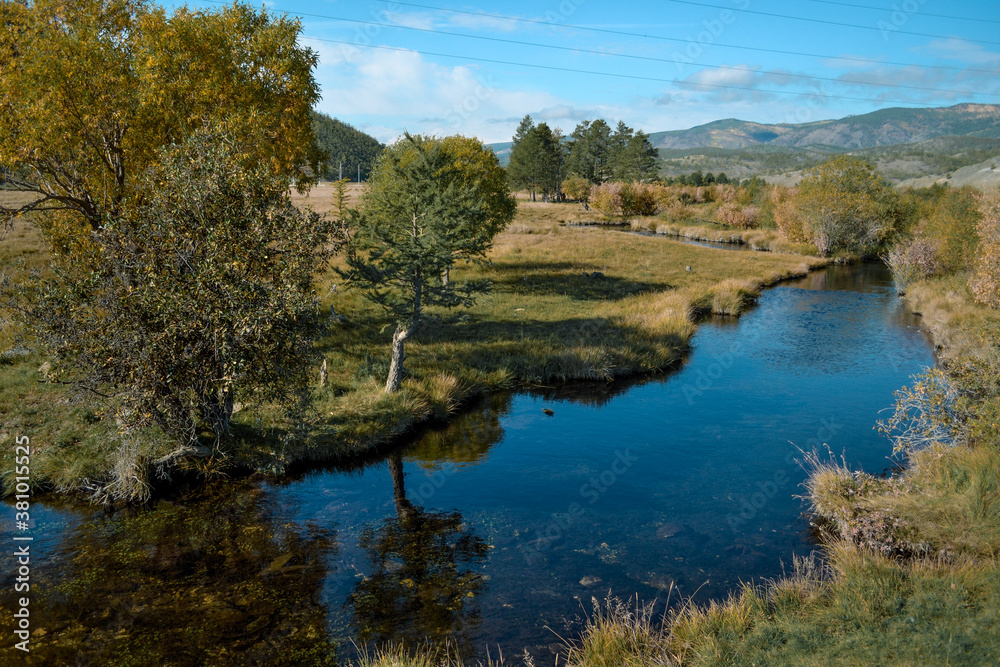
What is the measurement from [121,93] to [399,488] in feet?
47.3

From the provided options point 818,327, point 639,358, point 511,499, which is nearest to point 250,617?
point 511,499

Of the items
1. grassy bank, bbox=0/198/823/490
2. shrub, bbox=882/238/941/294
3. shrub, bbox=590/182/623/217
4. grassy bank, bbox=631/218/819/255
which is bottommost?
grassy bank, bbox=0/198/823/490

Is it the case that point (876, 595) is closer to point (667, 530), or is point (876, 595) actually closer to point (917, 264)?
point (667, 530)

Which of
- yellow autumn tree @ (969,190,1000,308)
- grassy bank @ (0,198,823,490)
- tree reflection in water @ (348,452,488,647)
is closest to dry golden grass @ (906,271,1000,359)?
yellow autumn tree @ (969,190,1000,308)

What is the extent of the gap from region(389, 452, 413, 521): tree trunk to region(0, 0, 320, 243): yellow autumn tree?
28.3 ft

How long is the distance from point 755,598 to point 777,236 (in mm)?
65714

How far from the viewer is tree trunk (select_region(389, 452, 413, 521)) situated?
13617mm

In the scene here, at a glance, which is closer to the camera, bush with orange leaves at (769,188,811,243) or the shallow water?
the shallow water

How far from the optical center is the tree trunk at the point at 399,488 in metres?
13.6

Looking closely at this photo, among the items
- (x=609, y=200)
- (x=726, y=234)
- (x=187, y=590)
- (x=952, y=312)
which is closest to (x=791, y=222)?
(x=726, y=234)

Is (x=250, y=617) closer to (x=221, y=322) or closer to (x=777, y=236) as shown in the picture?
(x=221, y=322)

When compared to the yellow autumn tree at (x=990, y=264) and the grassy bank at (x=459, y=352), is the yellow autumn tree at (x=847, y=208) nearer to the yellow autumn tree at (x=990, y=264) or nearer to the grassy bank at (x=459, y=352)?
the grassy bank at (x=459, y=352)

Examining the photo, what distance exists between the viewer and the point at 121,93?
1723 cm

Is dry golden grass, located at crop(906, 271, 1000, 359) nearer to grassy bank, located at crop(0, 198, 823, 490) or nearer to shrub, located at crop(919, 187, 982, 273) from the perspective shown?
shrub, located at crop(919, 187, 982, 273)
